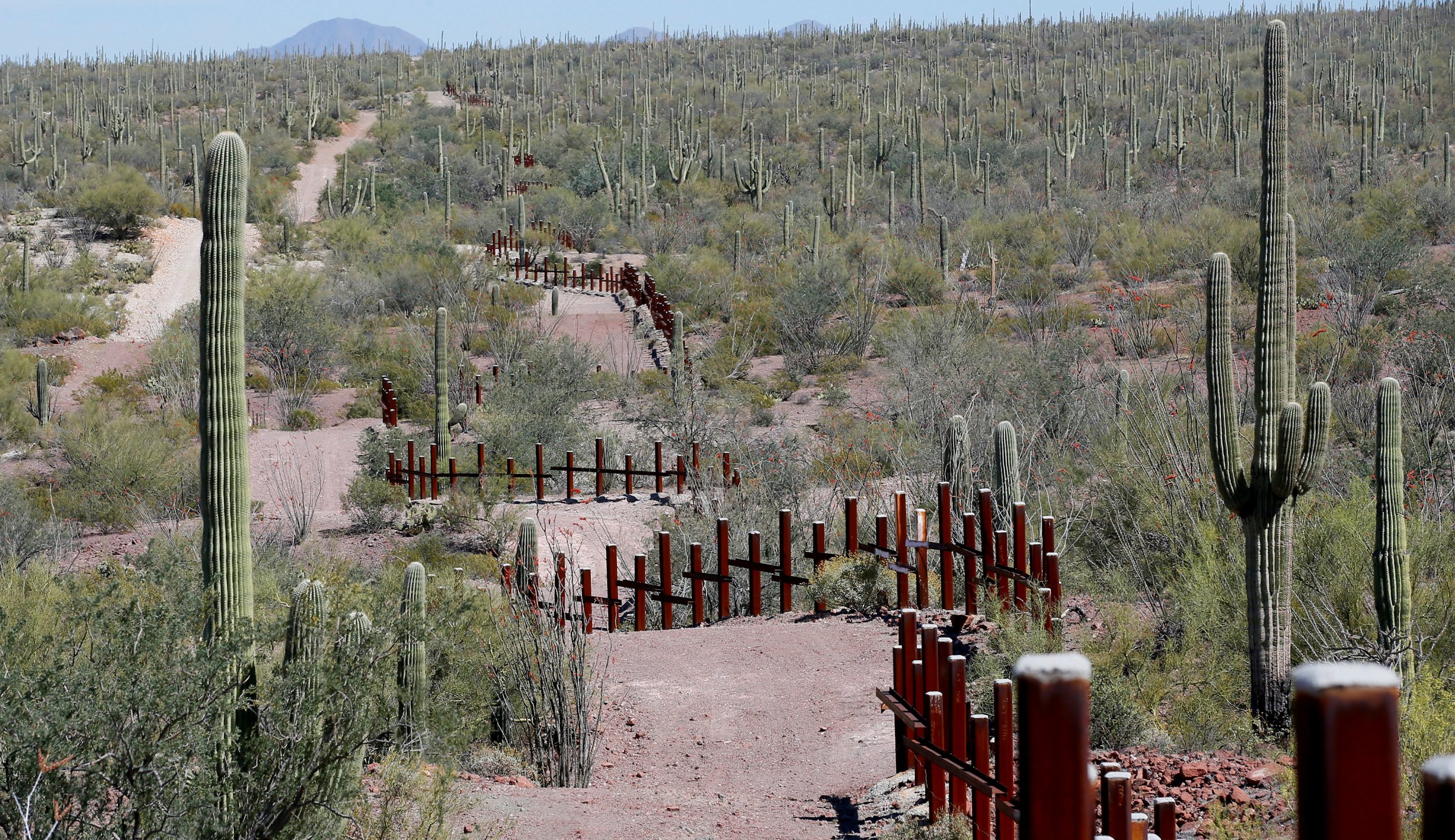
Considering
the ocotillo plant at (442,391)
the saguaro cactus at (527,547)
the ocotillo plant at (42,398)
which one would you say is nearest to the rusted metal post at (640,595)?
the saguaro cactus at (527,547)

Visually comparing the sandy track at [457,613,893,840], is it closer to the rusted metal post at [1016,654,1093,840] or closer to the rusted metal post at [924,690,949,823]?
the rusted metal post at [924,690,949,823]

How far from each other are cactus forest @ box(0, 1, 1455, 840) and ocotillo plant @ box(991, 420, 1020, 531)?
52 millimetres

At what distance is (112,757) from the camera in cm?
450

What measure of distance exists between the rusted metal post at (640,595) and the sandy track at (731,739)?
48cm

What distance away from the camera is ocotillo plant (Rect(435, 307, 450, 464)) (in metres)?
18.1

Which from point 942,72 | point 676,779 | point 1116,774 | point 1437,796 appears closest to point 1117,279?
point 676,779

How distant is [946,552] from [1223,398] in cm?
273

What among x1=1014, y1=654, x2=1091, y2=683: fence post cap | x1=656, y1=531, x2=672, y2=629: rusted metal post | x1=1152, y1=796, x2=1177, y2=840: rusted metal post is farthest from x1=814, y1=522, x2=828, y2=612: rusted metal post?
x1=1014, y1=654, x2=1091, y2=683: fence post cap

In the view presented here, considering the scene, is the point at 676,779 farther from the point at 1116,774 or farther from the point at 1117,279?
the point at 1117,279

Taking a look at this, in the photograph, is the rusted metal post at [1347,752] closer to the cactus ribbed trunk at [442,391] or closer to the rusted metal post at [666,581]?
the rusted metal post at [666,581]

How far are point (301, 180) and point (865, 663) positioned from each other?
5202 centimetres

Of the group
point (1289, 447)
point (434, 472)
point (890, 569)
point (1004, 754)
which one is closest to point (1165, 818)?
point (1004, 754)

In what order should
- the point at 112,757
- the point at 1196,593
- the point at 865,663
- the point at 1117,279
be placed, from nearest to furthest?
the point at 112,757 → the point at 1196,593 → the point at 865,663 → the point at 1117,279

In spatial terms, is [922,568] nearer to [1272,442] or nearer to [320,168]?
[1272,442]
